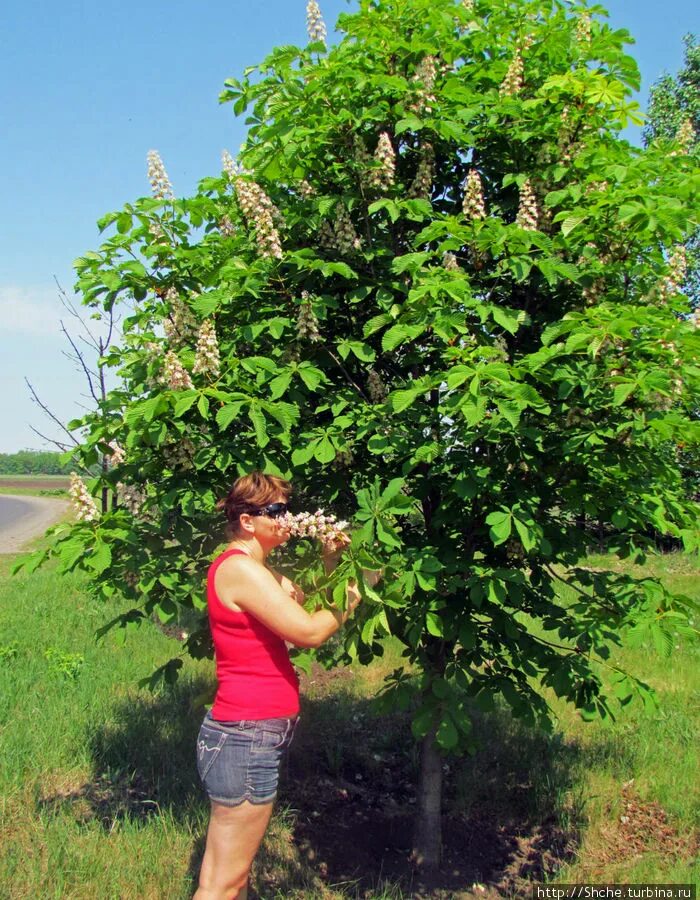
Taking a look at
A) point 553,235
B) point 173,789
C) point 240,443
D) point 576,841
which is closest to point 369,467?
point 240,443

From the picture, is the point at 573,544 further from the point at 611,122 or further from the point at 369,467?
the point at 611,122

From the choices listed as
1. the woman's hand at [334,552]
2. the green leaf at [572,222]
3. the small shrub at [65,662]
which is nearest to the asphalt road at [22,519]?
the small shrub at [65,662]

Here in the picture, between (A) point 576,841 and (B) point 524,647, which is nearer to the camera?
(B) point 524,647

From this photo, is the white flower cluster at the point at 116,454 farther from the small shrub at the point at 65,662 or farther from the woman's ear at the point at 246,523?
the small shrub at the point at 65,662

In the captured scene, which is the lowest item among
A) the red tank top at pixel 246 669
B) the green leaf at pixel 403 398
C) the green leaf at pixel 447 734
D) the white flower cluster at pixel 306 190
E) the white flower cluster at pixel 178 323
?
the green leaf at pixel 447 734

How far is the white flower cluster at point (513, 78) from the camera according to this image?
3674mm

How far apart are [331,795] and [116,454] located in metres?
3.17

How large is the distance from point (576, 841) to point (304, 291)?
155 inches

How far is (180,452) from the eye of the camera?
3713 mm

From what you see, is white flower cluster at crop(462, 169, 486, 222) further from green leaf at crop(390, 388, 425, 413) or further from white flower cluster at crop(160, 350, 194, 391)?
white flower cluster at crop(160, 350, 194, 391)

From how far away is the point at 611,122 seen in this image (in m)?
3.88

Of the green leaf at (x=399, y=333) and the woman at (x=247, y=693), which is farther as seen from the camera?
the green leaf at (x=399, y=333)

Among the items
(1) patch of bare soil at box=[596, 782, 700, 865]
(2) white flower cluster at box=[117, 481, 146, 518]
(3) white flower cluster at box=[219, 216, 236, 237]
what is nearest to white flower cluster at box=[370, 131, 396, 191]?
(3) white flower cluster at box=[219, 216, 236, 237]

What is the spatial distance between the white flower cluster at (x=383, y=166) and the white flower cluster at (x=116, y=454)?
1.85 metres
